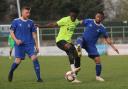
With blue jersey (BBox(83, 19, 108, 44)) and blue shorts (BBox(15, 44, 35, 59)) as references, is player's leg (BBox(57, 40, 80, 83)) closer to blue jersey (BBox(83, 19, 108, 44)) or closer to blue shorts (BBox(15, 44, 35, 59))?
blue jersey (BBox(83, 19, 108, 44))

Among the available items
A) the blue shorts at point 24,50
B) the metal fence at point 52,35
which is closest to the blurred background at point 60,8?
the metal fence at point 52,35

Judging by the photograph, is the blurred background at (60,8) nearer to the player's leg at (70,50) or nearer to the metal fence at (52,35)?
the metal fence at (52,35)

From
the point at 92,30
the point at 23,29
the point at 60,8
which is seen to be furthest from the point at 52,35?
the point at 23,29

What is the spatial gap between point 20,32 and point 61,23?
1.10 m

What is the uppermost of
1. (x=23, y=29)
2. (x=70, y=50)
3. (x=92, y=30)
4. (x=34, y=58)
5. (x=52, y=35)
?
(x=23, y=29)

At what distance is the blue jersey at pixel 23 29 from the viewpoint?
1354 cm

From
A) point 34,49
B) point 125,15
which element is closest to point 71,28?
point 34,49

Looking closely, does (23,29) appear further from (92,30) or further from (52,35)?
(52,35)

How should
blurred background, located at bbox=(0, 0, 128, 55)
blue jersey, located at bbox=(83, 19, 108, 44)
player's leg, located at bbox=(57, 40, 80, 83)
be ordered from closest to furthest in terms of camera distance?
1. player's leg, located at bbox=(57, 40, 80, 83)
2. blue jersey, located at bbox=(83, 19, 108, 44)
3. blurred background, located at bbox=(0, 0, 128, 55)

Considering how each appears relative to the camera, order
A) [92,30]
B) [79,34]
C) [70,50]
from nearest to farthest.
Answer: [70,50] → [92,30] → [79,34]

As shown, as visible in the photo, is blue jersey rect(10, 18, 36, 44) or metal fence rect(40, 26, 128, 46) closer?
blue jersey rect(10, 18, 36, 44)

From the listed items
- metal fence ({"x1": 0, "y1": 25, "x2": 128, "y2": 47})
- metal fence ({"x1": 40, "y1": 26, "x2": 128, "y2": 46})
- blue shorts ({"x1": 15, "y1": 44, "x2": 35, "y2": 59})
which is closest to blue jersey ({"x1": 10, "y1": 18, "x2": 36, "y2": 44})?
blue shorts ({"x1": 15, "y1": 44, "x2": 35, "y2": 59})

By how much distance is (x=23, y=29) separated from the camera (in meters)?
13.6

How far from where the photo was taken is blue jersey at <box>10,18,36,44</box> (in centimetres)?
1354
